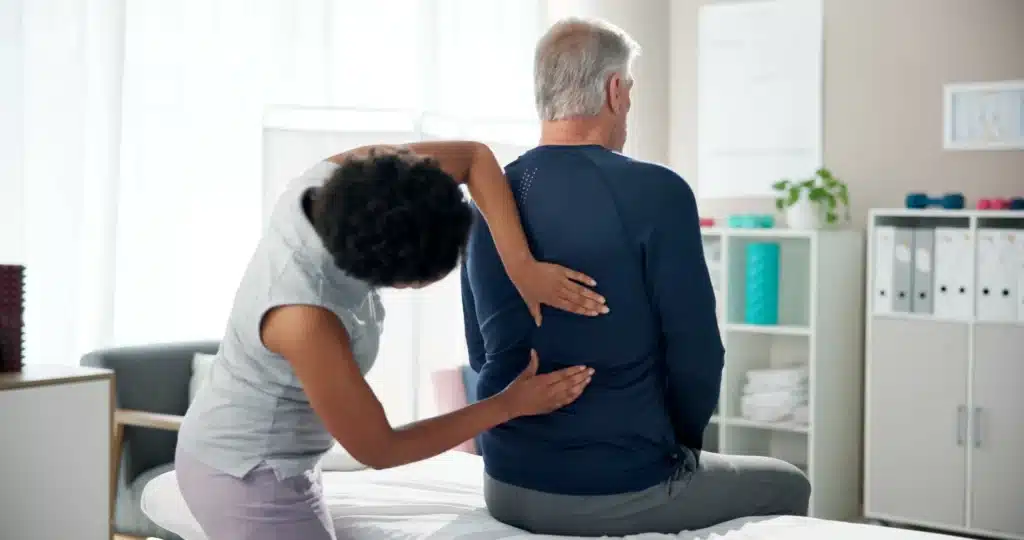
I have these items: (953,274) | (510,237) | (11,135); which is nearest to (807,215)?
(953,274)

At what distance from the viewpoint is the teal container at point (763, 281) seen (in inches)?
172

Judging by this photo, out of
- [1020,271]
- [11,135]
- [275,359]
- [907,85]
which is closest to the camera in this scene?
[275,359]

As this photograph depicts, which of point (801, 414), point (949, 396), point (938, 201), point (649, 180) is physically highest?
point (938, 201)

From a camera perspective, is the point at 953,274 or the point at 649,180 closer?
the point at 649,180

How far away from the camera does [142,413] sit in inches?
120

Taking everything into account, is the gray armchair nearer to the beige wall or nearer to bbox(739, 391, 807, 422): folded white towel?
bbox(739, 391, 807, 422): folded white towel

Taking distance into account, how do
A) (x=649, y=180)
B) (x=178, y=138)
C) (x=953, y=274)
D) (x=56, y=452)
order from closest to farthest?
(x=649, y=180), (x=56, y=452), (x=178, y=138), (x=953, y=274)

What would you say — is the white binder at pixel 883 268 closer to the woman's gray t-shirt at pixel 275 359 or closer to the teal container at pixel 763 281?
the teal container at pixel 763 281

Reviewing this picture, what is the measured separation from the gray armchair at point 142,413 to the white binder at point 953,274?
2505 millimetres

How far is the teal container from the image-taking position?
436 cm

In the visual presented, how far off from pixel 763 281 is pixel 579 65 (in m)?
2.59

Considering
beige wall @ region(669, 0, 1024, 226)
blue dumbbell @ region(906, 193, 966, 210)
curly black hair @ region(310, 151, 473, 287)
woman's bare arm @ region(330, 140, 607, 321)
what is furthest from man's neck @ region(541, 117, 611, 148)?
beige wall @ region(669, 0, 1024, 226)

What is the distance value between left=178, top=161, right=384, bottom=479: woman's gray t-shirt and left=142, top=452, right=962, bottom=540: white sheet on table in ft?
1.09

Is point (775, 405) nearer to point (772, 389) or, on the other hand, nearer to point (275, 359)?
point (772, 389)
